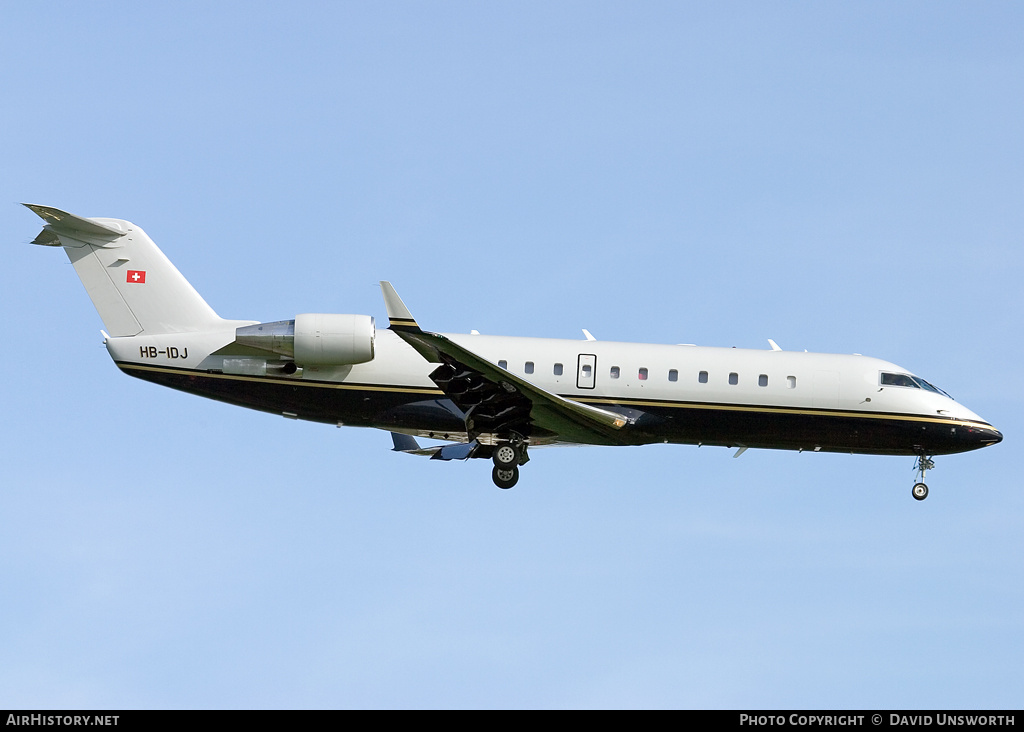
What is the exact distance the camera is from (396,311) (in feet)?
69.8

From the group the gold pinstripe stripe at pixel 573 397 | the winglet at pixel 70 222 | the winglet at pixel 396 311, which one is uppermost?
the winglet at pixel 70 222

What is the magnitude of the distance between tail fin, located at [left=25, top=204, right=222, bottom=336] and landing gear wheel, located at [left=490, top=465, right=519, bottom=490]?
264 inches

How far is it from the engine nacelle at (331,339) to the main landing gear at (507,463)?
344 centimetres

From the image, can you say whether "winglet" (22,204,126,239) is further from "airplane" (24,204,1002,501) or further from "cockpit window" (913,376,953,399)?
"cockpit window" (913,376,953,399)

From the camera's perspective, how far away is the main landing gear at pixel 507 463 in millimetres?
24469

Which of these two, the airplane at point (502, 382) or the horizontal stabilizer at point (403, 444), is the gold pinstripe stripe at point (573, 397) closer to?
the airplane at point (502, 382)

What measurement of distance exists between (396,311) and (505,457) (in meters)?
4.73

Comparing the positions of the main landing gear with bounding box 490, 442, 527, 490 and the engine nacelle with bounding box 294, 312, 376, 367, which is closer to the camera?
the engine nacelle with bounding box 294, 312, 376, 367

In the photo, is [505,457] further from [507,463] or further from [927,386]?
[927,386]

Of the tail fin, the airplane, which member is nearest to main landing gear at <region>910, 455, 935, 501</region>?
the airplane

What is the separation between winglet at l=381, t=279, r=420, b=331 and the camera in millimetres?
21250

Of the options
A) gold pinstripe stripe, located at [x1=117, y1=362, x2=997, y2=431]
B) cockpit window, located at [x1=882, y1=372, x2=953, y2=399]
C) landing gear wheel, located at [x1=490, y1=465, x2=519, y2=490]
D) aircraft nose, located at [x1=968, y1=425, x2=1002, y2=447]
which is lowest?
landing gear wheel, located at [x1=490, y1=465, x2=519, y2=490]

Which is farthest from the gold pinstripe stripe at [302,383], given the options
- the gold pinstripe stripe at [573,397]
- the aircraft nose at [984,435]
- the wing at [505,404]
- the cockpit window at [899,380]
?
the aircraft nose at [984,435]
